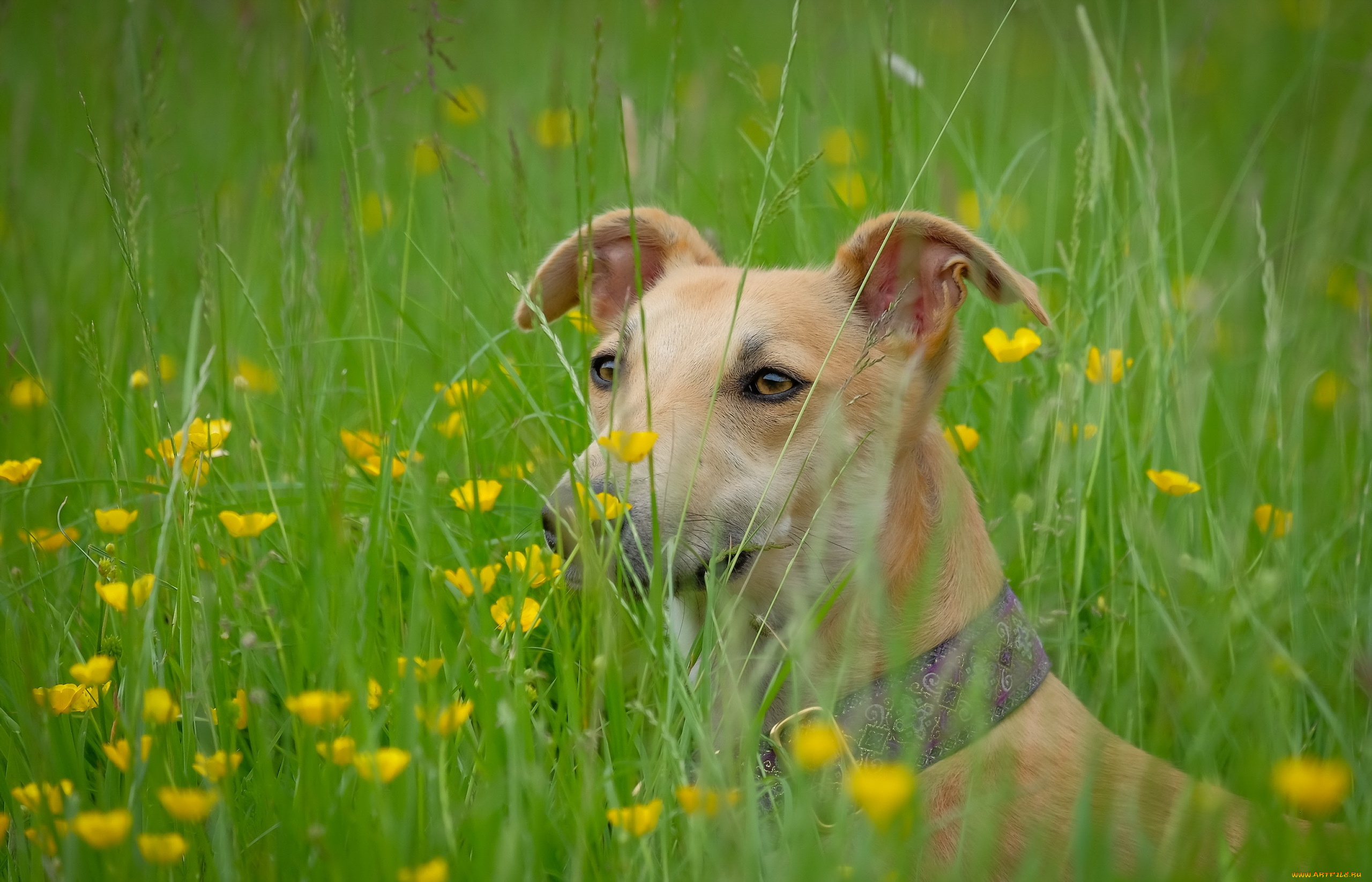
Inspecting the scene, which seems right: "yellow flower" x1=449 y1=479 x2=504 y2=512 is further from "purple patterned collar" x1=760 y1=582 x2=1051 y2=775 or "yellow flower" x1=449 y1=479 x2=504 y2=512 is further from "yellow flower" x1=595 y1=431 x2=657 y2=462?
"purple patterned collar" x1=760 y1=582 x2=1051 y2=775

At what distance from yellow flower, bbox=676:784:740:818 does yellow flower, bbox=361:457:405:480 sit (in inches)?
55.4

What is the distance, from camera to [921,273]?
2.65 m

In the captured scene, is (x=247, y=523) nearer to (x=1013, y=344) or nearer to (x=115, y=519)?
(x=115, y=519)

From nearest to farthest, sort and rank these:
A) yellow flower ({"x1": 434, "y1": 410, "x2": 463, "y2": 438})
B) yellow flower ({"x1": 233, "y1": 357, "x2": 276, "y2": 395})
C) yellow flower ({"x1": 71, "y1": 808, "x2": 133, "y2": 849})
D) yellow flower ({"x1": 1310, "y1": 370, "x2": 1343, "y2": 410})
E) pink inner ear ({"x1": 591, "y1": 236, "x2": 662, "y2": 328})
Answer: yellow flower ({"x1": 71, "y1": 808, "x2": 133, "y2": 849}), yellow flower ({"x1": 434, "y1": 410, "x2": 463, "y2": 438}), pink inner ear ({"x1": 591, "y1": 236, "x2": 662, "y2": 328}), yellow flower ({"x1": 233, "y1": 357, "x2": 276, "y2": 395}), yellow flower ({"x1": 1310, "y1": 370, "x2": 1343, "y2": 410})

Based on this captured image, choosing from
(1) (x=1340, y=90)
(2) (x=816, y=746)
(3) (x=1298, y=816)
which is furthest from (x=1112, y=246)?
(1) (x=1340, y=90)

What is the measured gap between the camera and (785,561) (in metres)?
2.46

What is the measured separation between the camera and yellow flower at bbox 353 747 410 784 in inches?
57.5

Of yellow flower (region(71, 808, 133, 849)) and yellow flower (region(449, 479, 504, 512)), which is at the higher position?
yellow flower (region(449, 479, 504, 512))

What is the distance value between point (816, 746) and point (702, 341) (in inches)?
52.9

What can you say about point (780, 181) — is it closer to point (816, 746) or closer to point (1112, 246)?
point (1112, 246)

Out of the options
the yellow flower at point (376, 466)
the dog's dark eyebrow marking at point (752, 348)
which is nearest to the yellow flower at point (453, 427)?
the yellow flower at point (376, 466)

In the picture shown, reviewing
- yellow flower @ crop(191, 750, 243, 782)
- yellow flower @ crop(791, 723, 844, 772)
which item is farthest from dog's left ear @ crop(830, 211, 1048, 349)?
yellow flower @ crop(191, 750, 243, 782)

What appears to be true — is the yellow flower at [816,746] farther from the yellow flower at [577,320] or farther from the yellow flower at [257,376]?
the yellow flower at [257,376]

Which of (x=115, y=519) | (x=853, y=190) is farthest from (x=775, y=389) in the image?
(x=853, y=190)
